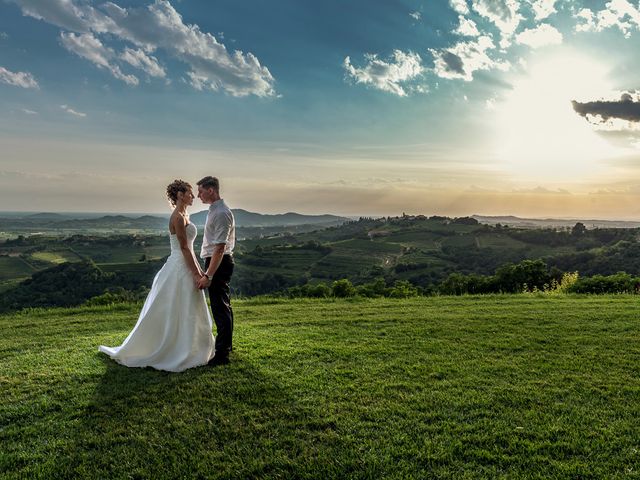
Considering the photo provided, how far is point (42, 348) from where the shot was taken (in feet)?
27.5

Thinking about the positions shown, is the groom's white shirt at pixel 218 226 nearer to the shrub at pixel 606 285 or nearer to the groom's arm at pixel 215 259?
the groom's arm at pixel 215 259

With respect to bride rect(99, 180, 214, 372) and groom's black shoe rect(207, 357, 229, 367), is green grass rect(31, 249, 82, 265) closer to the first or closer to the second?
bride rect(99, 180, 214, 372)

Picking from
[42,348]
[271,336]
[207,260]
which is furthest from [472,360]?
[42,348]

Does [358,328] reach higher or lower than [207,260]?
lower

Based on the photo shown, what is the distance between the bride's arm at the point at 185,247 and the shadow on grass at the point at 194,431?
187 cm

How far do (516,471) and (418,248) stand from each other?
111 meters

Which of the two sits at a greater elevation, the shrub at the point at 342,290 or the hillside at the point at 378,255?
the shrub at the point at 342,290

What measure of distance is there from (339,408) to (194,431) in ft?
5.98

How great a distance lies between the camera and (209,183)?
7.26 m

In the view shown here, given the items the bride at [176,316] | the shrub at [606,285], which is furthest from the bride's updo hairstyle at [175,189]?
the shrub at [606,285]

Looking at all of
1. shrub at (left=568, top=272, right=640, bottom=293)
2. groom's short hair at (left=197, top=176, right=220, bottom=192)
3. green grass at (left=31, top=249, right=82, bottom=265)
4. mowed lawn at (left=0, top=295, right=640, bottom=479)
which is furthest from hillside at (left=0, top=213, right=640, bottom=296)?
groom's short hair at (left=197, top=176, right=220, bottom=192)

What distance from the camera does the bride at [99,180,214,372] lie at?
7082mm

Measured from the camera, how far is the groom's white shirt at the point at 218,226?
711cm

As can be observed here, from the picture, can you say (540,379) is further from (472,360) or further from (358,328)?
(358,328)
